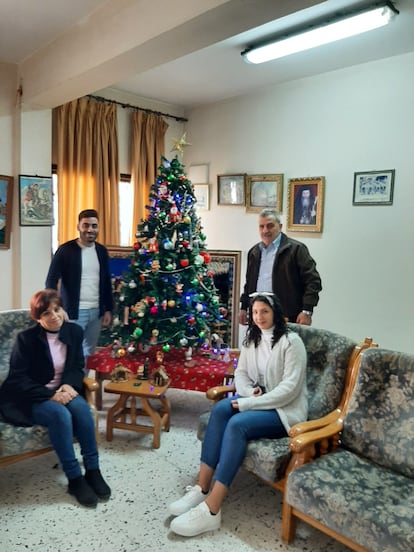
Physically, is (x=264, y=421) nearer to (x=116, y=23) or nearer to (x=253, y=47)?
(x=116, y=23)

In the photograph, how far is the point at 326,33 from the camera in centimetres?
313

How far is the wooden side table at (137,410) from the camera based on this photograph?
2863 mm

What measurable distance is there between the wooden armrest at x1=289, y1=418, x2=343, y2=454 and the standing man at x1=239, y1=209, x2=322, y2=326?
3.30 feet

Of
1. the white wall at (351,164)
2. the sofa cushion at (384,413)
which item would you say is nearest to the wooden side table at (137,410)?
the sofa cushion at (384,413)

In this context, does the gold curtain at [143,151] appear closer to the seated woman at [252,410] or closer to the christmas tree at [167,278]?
the christmas tree at [167,278]

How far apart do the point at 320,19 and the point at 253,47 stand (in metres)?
0.58

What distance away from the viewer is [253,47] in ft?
11.3

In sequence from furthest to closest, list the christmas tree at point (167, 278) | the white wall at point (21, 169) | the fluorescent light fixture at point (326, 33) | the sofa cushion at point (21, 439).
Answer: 1. the white wall at point (21, 169)
2. the christmas tree at point (167, 278)
3. the fluorescent light fixture at point (326, 33)
4. the sofa cushion at point (21, 439)

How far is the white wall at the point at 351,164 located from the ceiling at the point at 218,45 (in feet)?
0.63

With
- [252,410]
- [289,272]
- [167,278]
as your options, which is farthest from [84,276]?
[252,410]

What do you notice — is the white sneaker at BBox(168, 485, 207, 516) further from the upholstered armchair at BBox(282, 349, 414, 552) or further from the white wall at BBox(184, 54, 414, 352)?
the white wall at BBox(184, 54, 414, 352)

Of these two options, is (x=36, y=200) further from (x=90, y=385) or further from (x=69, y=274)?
(x=90, y=385)

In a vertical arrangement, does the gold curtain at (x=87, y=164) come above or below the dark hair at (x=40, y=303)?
above

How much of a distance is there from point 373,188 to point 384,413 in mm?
2270
